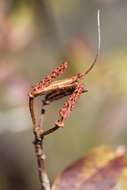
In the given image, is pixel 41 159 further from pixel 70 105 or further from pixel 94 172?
pixel 94 172

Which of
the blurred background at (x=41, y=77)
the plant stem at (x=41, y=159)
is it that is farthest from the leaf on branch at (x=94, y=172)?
the blurred background at (x=41, y=77)

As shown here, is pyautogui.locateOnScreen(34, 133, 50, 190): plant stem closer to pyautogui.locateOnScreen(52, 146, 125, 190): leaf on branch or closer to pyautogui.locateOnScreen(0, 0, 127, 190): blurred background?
pyautogui.locateOnScreen(52, 146, 125, 190): leaf on branch

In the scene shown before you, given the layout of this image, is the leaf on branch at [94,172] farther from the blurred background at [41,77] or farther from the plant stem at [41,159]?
the blurred background at [41,77]

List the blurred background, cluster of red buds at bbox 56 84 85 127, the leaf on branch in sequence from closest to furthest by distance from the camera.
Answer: cluster of red buds at bbox 56 84 85 127 → the leaf on branch → the blurred background

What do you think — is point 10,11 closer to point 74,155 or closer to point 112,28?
point 74,155

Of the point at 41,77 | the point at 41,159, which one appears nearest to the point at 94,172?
the point at 41,159

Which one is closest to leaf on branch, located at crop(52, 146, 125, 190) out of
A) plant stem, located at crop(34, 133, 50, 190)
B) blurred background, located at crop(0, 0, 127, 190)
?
plant stem, located at crop(34, 133, 50, 190)

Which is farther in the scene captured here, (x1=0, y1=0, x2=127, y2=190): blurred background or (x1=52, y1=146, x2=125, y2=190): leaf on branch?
(x1=0, y1=0, x2=127, y2=190): blurred background

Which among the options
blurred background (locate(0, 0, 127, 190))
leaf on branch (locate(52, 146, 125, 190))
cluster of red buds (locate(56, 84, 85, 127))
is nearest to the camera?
cluster of red buds (locate(56, 84, 85, 127))
